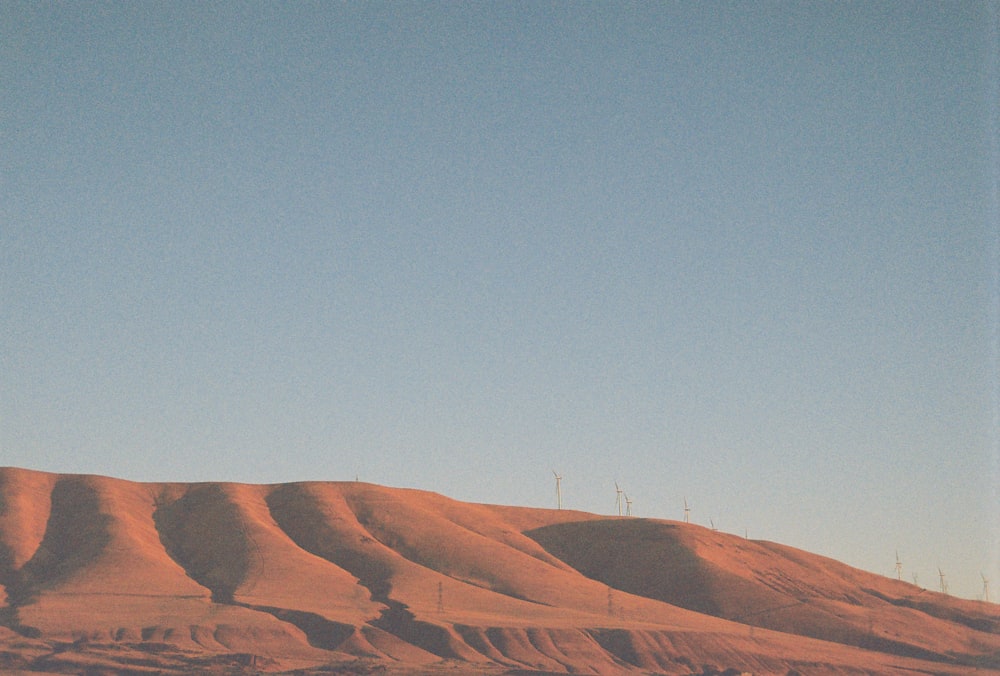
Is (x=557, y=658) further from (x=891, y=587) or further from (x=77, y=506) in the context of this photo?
(x=891, y=587)

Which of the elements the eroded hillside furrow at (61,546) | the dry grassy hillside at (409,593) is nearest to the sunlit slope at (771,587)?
the dry grassy hillside at (409,593)

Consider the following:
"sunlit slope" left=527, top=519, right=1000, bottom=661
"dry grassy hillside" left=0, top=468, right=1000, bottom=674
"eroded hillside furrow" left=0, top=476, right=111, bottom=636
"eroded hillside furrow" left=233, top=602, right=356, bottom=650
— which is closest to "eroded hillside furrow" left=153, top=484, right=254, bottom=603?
"dry grassy hillside" left=0, top=468, right=1000, bottom=674

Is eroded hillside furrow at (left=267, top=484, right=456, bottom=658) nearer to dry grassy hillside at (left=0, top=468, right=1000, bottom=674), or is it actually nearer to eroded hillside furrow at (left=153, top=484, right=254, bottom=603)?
dry grassy hillside at (left=0, top=468, right=1000, bottom=674)

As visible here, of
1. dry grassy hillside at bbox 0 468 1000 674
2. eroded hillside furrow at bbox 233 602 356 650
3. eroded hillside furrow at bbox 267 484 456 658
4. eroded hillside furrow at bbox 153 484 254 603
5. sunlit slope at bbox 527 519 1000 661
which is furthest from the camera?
sunlit slope at bbox 527 519 1000 661

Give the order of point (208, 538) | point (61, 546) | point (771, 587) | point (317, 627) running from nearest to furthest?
1. point (317, 627)
2. point (61, 546)
3. point (208, 538)
4. point (771, 587)

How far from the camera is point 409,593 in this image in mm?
116062

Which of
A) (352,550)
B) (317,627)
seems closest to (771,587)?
(352,550)

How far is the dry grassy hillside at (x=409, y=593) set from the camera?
315 ft

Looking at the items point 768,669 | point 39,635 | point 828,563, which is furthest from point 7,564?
point 828,563

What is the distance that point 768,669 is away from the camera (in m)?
103

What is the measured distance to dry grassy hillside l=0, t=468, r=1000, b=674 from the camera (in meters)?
95.9

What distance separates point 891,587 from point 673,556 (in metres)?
42.5

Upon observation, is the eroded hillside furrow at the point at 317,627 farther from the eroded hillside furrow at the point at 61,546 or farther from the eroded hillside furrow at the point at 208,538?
the eroded hillside furrow at the point at 61,546

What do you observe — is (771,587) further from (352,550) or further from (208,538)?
(208,538)
